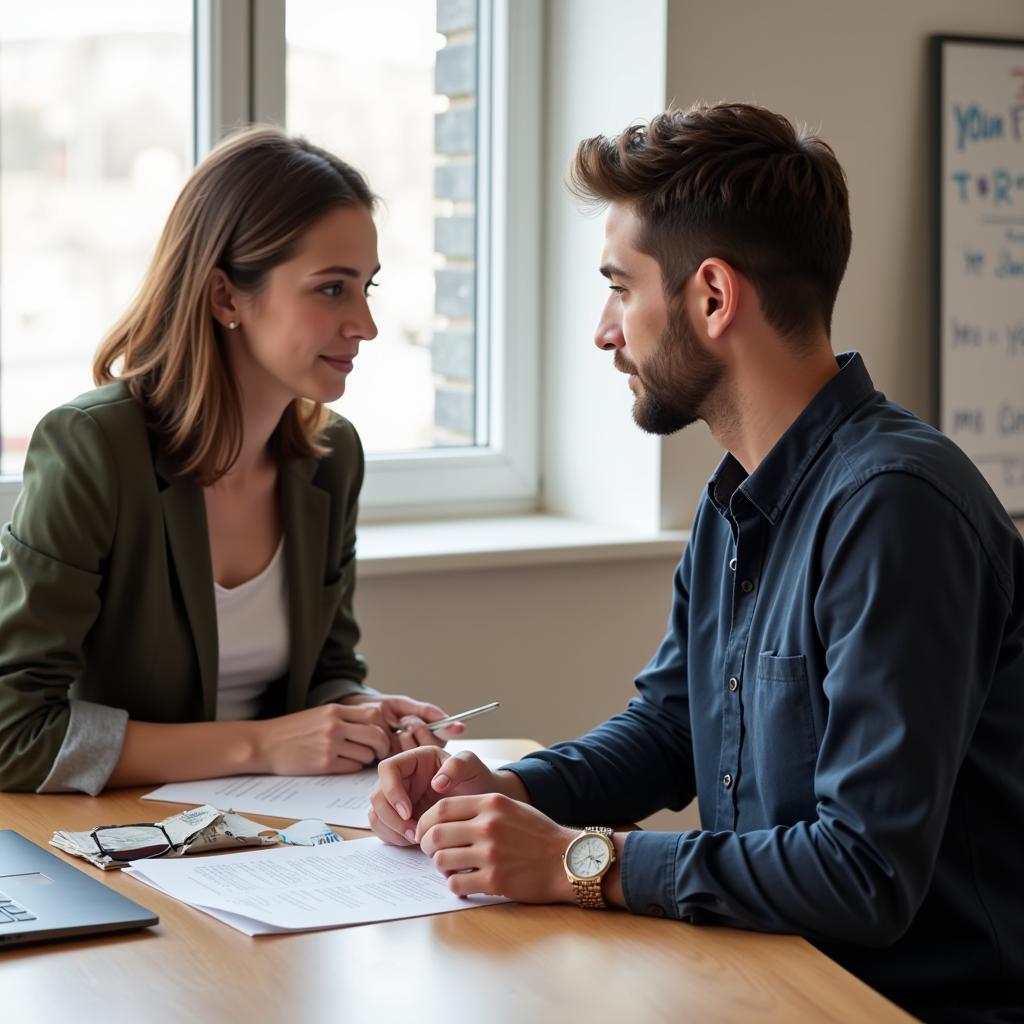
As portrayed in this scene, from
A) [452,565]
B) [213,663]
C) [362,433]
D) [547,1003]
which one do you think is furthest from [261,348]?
[547,1003]

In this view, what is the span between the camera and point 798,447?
1462 mm

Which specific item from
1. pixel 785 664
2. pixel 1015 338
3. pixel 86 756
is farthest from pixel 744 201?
pixel 1015 338

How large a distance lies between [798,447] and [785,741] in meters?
0.29

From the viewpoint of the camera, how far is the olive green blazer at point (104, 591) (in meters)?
1.77

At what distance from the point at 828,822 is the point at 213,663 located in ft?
3.17

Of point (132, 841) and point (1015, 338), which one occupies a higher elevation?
point (1015, 338)

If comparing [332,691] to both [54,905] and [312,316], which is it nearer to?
[312,316]

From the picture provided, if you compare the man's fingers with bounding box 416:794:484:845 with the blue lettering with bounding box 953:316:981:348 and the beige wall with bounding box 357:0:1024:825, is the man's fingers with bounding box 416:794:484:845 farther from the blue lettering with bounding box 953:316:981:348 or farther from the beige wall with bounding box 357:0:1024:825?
the blue lettering with bounding box 953:316:981:348

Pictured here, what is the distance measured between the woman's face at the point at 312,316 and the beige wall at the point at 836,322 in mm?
672

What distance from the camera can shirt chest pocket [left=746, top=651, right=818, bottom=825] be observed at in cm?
137

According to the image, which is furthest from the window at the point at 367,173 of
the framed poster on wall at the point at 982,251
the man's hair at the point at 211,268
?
the framed poster on wall at the point at 982,251

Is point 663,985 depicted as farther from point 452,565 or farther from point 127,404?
point 452,565

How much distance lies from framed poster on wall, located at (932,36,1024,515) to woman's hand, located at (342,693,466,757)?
1591 mm

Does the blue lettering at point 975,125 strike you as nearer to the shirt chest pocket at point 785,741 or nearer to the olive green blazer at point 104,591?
the olive green blazer at point 104,591
